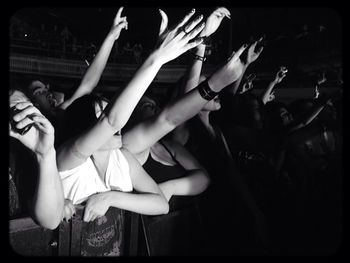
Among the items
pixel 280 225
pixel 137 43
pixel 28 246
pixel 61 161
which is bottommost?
pixel 280 225

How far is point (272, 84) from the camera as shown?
1.59 m

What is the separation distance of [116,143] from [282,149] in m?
0.96

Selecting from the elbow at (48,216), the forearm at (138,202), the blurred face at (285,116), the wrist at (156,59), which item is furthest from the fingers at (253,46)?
the elbow at (48,216)

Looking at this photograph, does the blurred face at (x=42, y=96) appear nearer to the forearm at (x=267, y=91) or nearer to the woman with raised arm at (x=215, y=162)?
the woman with raised arm at (x=215, y=162)

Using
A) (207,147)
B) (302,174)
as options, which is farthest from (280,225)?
(207,147)

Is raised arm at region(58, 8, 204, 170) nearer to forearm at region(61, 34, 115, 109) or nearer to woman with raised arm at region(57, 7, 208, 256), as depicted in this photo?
woman with raised arm at region(57, 7, 208, 256)

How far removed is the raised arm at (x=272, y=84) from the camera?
5.16 feet

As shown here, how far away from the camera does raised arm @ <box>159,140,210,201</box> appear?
1.19 m

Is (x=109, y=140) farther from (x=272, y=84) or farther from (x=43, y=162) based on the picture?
(x=272, y=84)

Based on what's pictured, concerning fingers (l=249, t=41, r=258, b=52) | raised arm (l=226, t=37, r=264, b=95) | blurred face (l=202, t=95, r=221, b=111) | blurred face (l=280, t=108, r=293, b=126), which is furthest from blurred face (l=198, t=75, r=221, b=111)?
blurred face (l=280, t=108, r=293, b=126)

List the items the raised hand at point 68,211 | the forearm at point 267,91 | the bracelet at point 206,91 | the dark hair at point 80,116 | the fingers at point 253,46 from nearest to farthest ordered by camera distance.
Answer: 1. the raised hand at point 68,211
2. the dark hair at point 80,116
3. the bracelet at point 206,91
4. the fingers at point 253,46
5. the forearm at point 267,91

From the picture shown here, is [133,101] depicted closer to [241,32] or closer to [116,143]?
[116,143]

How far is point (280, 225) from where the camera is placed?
156cm

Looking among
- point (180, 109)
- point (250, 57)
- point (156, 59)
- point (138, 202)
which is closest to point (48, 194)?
point (138, 202)
